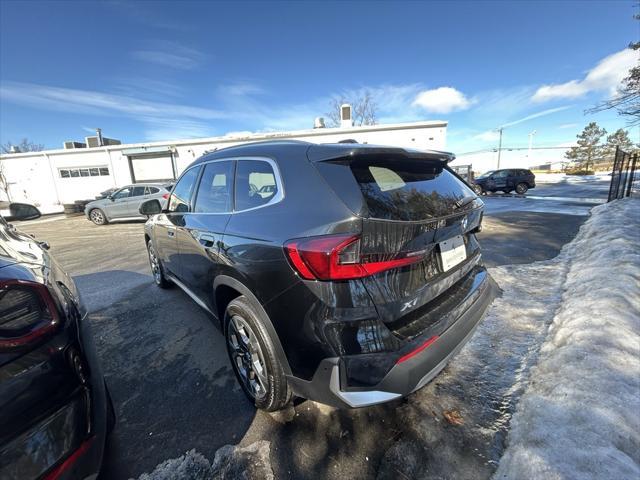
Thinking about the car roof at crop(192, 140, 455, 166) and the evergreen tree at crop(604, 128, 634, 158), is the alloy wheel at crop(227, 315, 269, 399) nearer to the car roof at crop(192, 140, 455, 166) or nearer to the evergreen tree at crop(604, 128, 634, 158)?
the car roof at crop(192, 140, 455, 166)

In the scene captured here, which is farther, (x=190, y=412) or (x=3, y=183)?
(x=3, y=183)

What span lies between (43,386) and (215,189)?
5.80 feet

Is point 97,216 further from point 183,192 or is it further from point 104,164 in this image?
point 183,192

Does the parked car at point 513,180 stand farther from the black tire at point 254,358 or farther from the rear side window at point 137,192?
the black tire at point 254,358

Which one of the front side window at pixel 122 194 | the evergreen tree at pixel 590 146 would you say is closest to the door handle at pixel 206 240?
the front side window at pixel 122 194

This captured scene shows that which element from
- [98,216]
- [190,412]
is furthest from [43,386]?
[98,216]

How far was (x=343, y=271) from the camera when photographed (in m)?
1.40

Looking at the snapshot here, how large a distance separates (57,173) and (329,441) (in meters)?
30.4

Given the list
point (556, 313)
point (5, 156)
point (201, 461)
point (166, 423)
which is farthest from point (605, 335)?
point (5, 156)

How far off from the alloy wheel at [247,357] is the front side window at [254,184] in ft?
2.66

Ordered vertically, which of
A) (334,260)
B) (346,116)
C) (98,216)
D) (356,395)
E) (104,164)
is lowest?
(98,216)

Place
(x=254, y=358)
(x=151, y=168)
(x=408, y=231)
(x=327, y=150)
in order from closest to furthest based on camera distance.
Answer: (x=408, y=231) < (x=327, y=150) < (x=254, y=358) < (x=151, y=168)

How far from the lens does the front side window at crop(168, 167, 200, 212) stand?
304cm

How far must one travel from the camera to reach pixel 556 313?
10.1 ft
